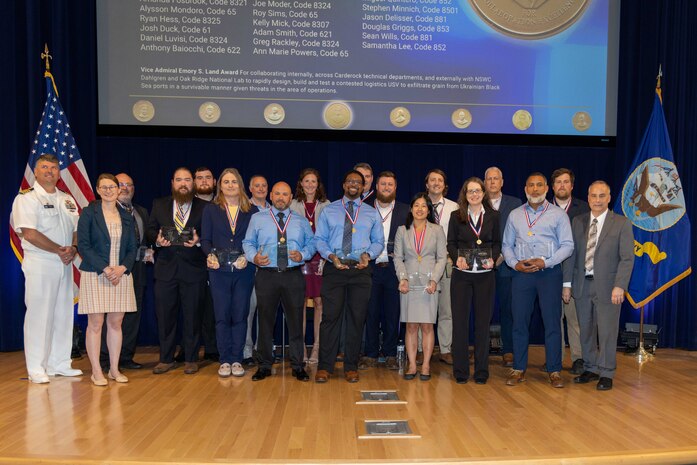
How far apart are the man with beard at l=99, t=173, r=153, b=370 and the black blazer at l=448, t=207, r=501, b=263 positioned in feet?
8.85

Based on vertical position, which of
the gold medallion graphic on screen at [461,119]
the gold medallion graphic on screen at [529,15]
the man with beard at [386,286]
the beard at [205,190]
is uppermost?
the gold medallion graphic on screen at [529,15]

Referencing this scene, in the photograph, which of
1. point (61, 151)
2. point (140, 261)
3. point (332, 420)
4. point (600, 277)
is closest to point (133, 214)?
point (140, 261)

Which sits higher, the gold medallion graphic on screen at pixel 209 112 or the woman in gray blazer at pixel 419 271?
the gold medallion graphic on screen at pixel 209 112

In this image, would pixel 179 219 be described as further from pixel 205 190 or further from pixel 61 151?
pixel 61 151

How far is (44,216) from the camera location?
15.4 feet

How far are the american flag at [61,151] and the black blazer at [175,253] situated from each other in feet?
4.12

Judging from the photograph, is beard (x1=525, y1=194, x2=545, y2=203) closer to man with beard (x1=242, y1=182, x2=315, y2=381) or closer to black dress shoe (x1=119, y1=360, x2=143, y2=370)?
man with beard (x1=242, y1=182, x2=315, y2=381)

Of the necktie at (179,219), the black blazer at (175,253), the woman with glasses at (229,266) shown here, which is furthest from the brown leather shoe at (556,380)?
the necktie at (179,219)

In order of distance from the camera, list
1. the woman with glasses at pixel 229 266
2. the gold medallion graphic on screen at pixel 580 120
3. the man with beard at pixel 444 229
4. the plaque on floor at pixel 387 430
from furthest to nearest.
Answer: the gold medallion graphic on screen at pixel 580 120
the man with beard at pixel 444 229
the woman with glasses at pixel 229 266
the plaque on floor at pixel 387 430

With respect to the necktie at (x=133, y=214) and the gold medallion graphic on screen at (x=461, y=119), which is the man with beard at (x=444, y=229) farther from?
the necktie at (x=133, y=214)

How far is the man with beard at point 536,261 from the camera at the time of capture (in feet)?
15.2

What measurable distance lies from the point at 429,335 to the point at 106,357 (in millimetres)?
2929

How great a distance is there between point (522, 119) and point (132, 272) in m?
4.31

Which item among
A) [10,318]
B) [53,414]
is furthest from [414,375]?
[10,318]
